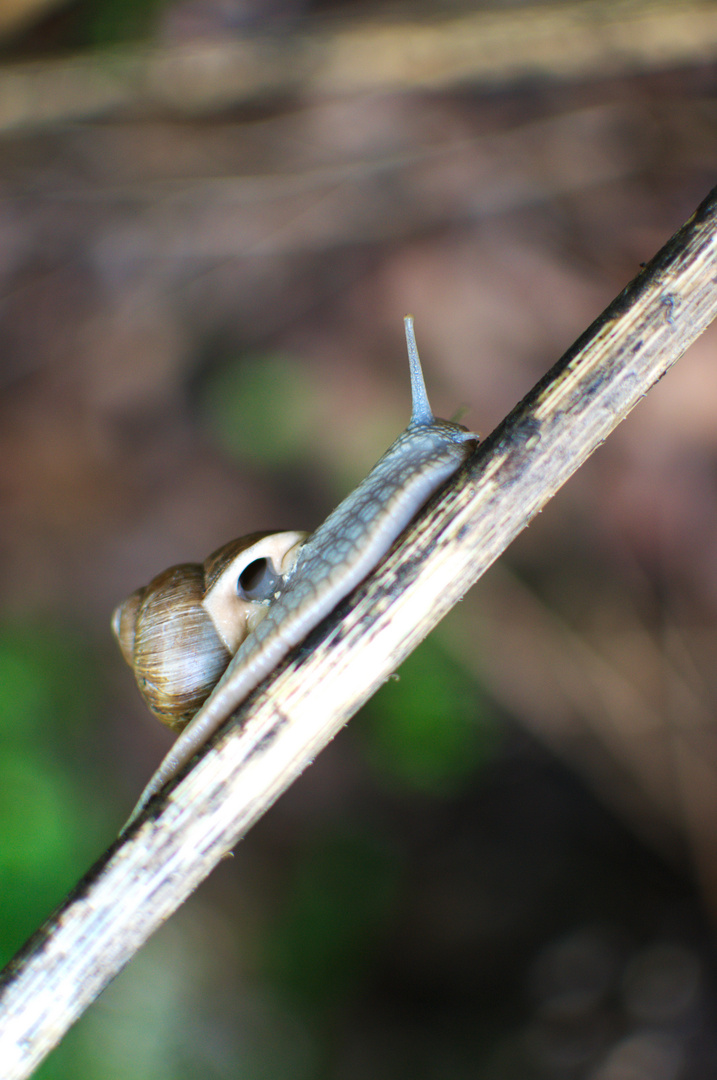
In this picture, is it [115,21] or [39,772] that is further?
[115,21]

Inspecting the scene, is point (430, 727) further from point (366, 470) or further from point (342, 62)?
point (342, 62)

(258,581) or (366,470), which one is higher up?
(366,470)

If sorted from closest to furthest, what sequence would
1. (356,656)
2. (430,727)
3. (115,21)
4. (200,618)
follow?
(356,656) → (200,618) → (430,727) → (115,21)

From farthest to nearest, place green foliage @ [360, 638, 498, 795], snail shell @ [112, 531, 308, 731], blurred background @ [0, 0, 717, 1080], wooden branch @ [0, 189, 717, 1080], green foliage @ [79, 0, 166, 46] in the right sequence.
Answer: green foliage @ [79, 0, 166, 46] → green foliage @ [360, 638, 498, 795] → blurred background @ [0, 0, 717, 1080] → snail shell @ [112, 531, 308, 731] → wooden branch @ [0, 189, 717, 1080]

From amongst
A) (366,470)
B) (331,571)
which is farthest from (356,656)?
(366,470)

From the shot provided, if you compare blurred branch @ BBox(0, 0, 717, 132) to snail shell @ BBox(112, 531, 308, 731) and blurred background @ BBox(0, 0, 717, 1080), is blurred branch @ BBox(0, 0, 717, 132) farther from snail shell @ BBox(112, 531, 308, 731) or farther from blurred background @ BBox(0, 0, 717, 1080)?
snail shell @ BBox(112, 531, 308, 731)

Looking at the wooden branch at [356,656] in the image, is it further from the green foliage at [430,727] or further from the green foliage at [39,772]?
the green foliage at [430,727]

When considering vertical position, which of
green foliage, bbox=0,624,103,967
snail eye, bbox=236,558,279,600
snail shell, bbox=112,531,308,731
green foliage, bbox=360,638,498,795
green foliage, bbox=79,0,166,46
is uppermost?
green foliage, bbox=79,0,166,46

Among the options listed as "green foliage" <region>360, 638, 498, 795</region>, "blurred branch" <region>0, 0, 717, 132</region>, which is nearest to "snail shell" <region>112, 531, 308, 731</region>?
"green foliage" <region>360, 638, 498, 795</region>

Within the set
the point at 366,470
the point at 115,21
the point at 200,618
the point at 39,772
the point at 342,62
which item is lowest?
the point at 39,772
